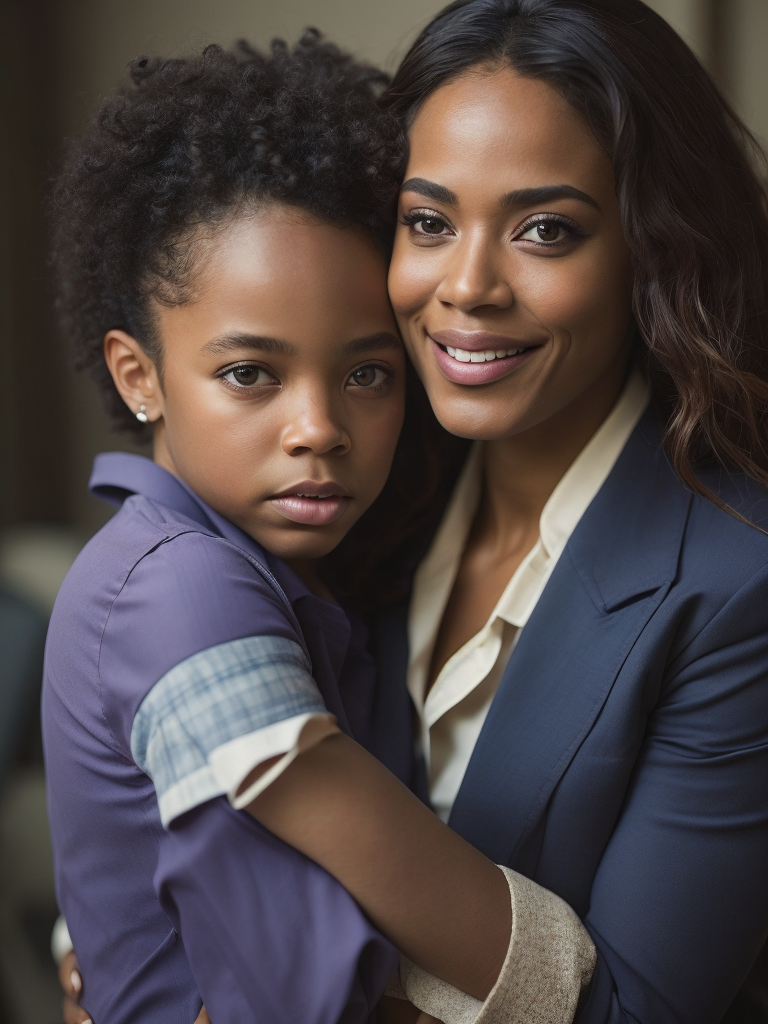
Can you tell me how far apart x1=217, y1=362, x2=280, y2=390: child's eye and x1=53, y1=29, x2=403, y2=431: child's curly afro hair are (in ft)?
0.39

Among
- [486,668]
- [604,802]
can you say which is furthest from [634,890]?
[486,668]

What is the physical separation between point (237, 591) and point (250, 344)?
0.33m

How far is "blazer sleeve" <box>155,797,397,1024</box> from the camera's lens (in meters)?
1.05

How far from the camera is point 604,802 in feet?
4.39

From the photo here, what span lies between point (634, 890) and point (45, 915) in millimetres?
1777

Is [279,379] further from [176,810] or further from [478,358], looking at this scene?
[176,810]

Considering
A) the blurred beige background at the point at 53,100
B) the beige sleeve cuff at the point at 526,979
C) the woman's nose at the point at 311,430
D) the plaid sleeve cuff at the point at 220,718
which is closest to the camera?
the plaid sleeve cuff at the point at 220,718

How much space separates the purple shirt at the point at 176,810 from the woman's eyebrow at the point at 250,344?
0.63 feet

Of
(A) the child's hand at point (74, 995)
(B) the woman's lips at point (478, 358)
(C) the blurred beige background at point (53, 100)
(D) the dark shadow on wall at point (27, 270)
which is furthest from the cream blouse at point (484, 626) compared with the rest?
(D) the dark shadow on wall at point (27, 270)

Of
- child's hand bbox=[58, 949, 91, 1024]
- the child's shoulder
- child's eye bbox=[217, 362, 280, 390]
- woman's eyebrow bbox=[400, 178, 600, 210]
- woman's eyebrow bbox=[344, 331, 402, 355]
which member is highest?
woman's eyebrow bbox=[400, 178, 600, 210]

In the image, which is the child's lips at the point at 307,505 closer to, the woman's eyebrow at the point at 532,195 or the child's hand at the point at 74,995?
the woman's eyebrow at the point at 532,195

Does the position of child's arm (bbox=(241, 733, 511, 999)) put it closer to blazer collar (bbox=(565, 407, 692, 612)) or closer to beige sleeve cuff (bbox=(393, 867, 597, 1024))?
beige sleeve cuff (bbox=(393, 867, 597, 1024))

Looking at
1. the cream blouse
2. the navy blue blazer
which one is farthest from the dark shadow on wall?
the navy blue blazer

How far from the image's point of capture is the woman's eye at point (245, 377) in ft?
4.22
